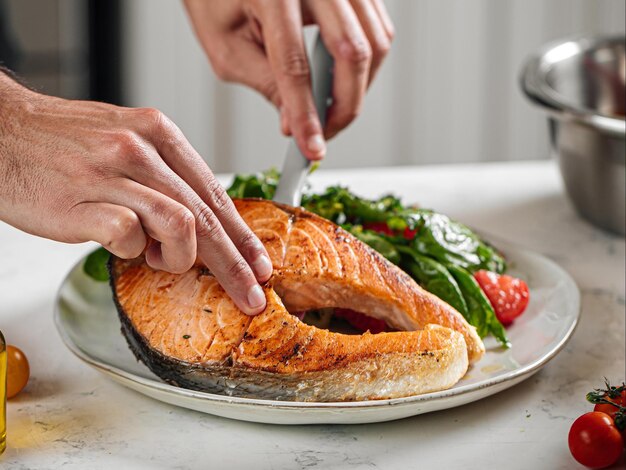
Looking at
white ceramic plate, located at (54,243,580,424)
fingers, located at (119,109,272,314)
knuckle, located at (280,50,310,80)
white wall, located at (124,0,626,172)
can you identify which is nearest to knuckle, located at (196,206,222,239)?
fingers, located at (119,109,272,314)

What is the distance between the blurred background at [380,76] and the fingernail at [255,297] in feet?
10.5

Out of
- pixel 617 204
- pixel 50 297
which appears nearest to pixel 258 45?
pixel 50 297

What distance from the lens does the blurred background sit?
14.7ft

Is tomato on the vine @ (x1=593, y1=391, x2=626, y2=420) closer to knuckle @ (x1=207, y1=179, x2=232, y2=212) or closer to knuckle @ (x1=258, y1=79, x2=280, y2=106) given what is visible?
knuckle @ (x1=207, y1=179, x2=232, y2=212)

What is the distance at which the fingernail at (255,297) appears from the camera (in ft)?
4.93

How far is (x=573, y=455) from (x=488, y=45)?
3.95 m

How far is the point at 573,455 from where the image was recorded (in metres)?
1.38

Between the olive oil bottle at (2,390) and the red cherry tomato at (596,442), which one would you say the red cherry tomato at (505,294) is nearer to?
the red cherry tomato at (596,442)

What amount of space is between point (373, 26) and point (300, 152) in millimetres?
395

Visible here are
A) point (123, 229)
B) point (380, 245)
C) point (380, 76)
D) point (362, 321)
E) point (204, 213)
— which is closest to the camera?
point (123, 229)

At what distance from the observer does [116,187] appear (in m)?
1.37

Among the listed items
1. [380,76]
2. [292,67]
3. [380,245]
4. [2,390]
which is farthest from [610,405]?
[380,76]

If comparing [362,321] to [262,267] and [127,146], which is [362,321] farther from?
[127,146]

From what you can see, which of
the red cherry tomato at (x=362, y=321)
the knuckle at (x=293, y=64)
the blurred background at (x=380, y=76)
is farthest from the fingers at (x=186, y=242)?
the blurred background at (x=380, y=76)
